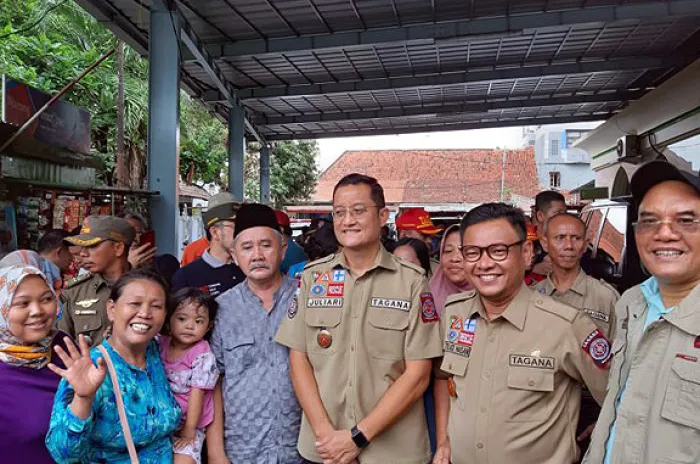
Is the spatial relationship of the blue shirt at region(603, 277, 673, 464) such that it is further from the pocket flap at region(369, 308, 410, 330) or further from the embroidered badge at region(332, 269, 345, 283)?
the embroidered badge at region(332, 269, 345, 283)

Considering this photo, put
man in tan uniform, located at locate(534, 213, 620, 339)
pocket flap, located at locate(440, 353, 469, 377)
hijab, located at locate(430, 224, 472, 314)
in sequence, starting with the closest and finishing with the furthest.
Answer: pocket flap, located at locate(440, 353, 469, 377), man in tan uniform, located at locate(534, 213, 620, 339), hijab, located at locate(430, 224, 472, 314)

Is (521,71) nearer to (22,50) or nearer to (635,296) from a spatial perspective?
(635,296)

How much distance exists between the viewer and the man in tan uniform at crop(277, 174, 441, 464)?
2.19 metres

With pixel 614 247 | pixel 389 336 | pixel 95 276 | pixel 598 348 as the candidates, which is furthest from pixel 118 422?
pixel 614 247

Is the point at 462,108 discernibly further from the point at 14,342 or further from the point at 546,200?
the point at 14,342

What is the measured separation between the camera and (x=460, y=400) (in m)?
2.08

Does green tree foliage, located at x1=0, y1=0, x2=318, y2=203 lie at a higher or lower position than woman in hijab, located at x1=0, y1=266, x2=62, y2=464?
higher

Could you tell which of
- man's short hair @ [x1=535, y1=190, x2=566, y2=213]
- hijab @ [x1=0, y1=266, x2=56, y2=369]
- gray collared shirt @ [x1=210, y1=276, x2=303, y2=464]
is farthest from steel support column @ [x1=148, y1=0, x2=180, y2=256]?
hijab @ [x1=0, y1=266, x2=56, y2=369]

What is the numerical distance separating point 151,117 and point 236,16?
5.77ft

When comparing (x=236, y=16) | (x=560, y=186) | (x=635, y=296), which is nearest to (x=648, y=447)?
(x=635, y=296)

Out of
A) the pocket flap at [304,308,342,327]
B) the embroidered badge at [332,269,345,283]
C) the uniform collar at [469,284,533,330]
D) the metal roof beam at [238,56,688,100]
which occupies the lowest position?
the pocket flap at [304,308,342,327]

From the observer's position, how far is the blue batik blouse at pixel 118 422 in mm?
1855

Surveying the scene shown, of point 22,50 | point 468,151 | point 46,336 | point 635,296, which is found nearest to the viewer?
point 635,296

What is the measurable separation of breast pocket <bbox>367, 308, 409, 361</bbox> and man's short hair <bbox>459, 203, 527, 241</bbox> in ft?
1.37
